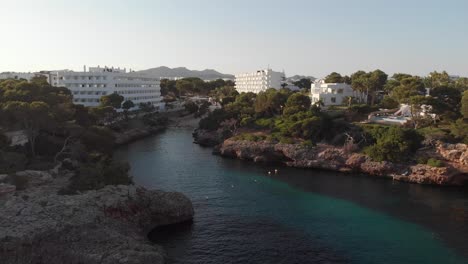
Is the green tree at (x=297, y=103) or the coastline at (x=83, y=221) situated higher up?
the green tree at (x=297, y=103)

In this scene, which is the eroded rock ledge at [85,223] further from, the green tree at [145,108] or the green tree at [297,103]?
the green tree at [145,108]

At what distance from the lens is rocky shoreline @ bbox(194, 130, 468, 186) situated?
182ft

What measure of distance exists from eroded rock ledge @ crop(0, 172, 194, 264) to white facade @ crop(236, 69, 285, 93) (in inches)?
4771

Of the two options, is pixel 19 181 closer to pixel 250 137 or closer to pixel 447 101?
pixel 250 137

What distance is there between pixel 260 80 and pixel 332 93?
210 feet

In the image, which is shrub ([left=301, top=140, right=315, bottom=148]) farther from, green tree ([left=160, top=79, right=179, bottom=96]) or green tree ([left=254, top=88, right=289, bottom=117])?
green tree ([left=160, top=79, right=179, bottom=96])

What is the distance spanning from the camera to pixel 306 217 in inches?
1629

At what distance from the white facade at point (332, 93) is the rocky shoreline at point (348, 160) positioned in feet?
121

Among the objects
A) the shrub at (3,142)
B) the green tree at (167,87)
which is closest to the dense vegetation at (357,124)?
the shrub at (3,142)

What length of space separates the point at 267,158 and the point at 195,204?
1039 inches

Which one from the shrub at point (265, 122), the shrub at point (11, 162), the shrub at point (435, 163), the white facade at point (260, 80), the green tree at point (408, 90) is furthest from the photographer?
the white facade at point (260, 80)

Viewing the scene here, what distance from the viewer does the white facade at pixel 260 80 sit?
525 feet

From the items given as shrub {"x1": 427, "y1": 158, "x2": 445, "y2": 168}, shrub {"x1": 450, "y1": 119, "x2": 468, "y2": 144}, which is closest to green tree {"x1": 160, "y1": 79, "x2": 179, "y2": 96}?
shrub {"x1": 450, "y1": 119, "x2": 468, "y2": 144}

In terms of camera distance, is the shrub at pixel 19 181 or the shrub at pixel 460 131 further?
the shrub at pixel 460 131
